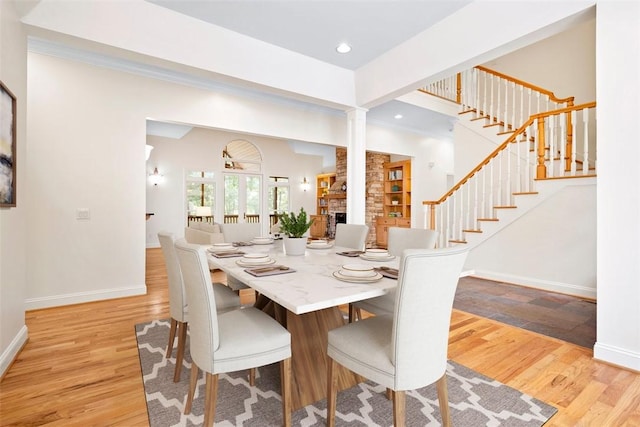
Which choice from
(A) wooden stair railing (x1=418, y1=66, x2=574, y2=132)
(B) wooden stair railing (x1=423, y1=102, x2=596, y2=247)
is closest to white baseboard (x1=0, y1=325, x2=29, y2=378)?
(B) wooden stair railing (x1=423, y1=102, x2=596, y2=247)

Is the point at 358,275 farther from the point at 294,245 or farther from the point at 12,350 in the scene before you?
the point at 12,350

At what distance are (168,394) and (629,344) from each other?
2.92m

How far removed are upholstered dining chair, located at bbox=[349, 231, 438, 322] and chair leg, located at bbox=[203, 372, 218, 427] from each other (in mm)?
1092

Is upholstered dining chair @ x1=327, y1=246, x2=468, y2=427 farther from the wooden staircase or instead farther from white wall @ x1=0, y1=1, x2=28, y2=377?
the wooden staircase

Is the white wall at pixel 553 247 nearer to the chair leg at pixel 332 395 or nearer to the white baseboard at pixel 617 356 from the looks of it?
the white baseboard at pixel 617 356

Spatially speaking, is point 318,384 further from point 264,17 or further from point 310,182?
point 310,182

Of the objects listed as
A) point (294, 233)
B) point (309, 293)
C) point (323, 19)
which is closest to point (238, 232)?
point (294, 233)

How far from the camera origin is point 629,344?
6.77 feet

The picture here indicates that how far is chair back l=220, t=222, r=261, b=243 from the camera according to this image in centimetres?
310

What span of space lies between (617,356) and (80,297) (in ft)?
15.8

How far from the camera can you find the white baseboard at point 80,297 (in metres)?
3.21

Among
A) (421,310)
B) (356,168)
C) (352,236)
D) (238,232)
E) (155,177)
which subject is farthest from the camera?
(155,177)

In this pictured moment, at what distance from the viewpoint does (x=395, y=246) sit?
100 inches

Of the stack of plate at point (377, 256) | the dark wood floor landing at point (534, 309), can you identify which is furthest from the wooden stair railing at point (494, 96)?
the stack of plate at point (377, 256)
